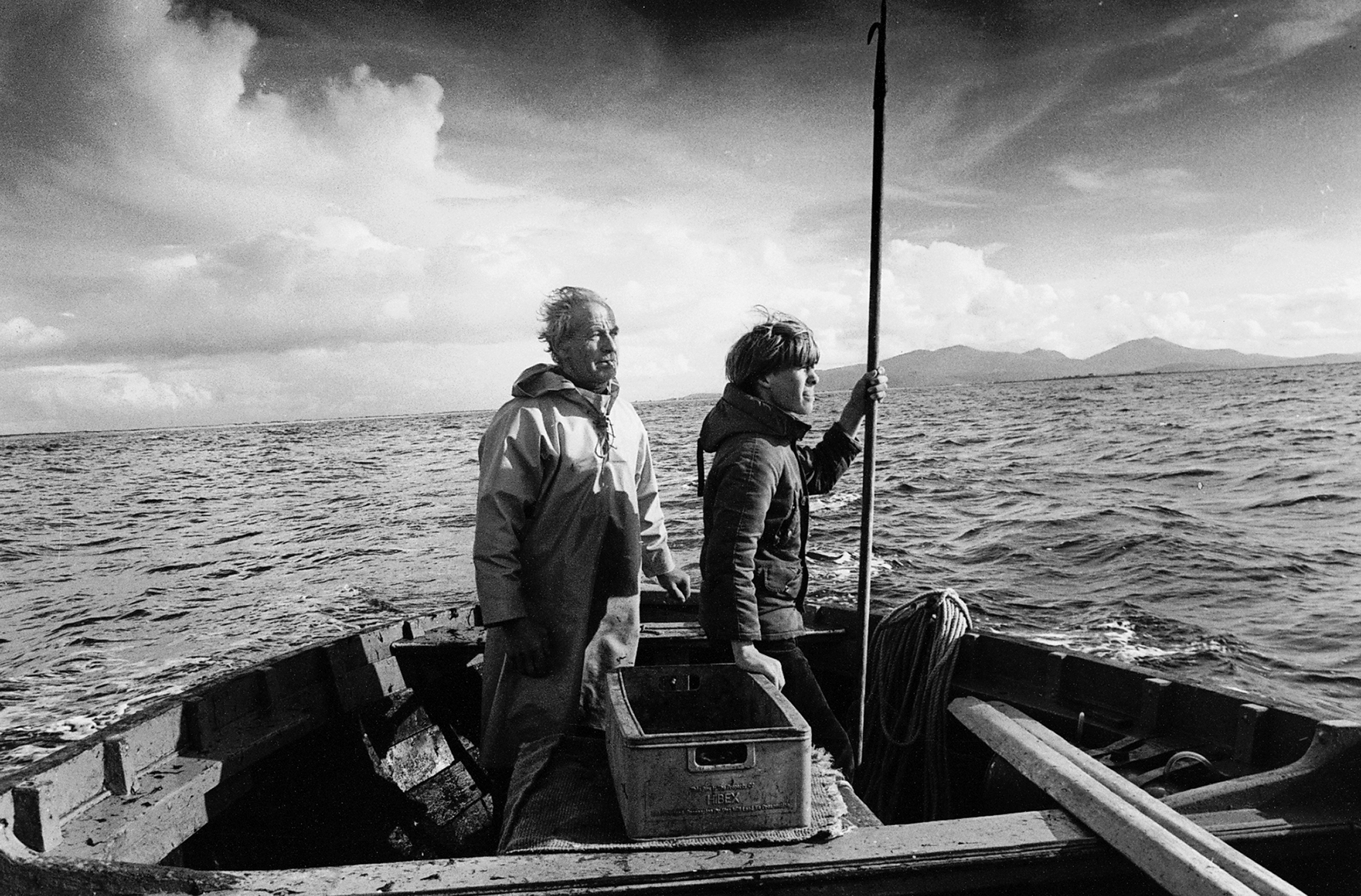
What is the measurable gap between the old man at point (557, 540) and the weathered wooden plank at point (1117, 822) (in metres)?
1.54

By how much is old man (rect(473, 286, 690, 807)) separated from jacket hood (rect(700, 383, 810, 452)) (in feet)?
1.45

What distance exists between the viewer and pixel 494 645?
11.2 ft

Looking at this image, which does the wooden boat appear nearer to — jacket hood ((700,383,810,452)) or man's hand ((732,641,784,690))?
man's hand ((732,641,784,690))

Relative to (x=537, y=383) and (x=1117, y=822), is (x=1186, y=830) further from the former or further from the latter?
(x=537, y=383)

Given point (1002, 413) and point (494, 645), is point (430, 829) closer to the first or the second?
point (494, 645)

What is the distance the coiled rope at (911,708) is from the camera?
4.11 metres

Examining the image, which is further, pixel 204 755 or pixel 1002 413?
pixel 1002 413

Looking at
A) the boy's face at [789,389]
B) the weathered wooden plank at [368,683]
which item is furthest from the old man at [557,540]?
the weathered wooden plank at [368,683]

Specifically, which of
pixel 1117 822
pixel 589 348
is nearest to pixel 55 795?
pixel 589 348

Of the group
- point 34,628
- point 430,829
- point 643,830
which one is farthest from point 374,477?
point 643,830

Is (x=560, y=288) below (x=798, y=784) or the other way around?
the other way around

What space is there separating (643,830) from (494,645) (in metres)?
1.24

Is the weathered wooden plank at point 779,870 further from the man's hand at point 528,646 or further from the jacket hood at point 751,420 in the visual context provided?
the jacket hood at point 751,420

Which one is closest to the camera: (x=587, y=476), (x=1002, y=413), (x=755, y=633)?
(x=755, y=633)
